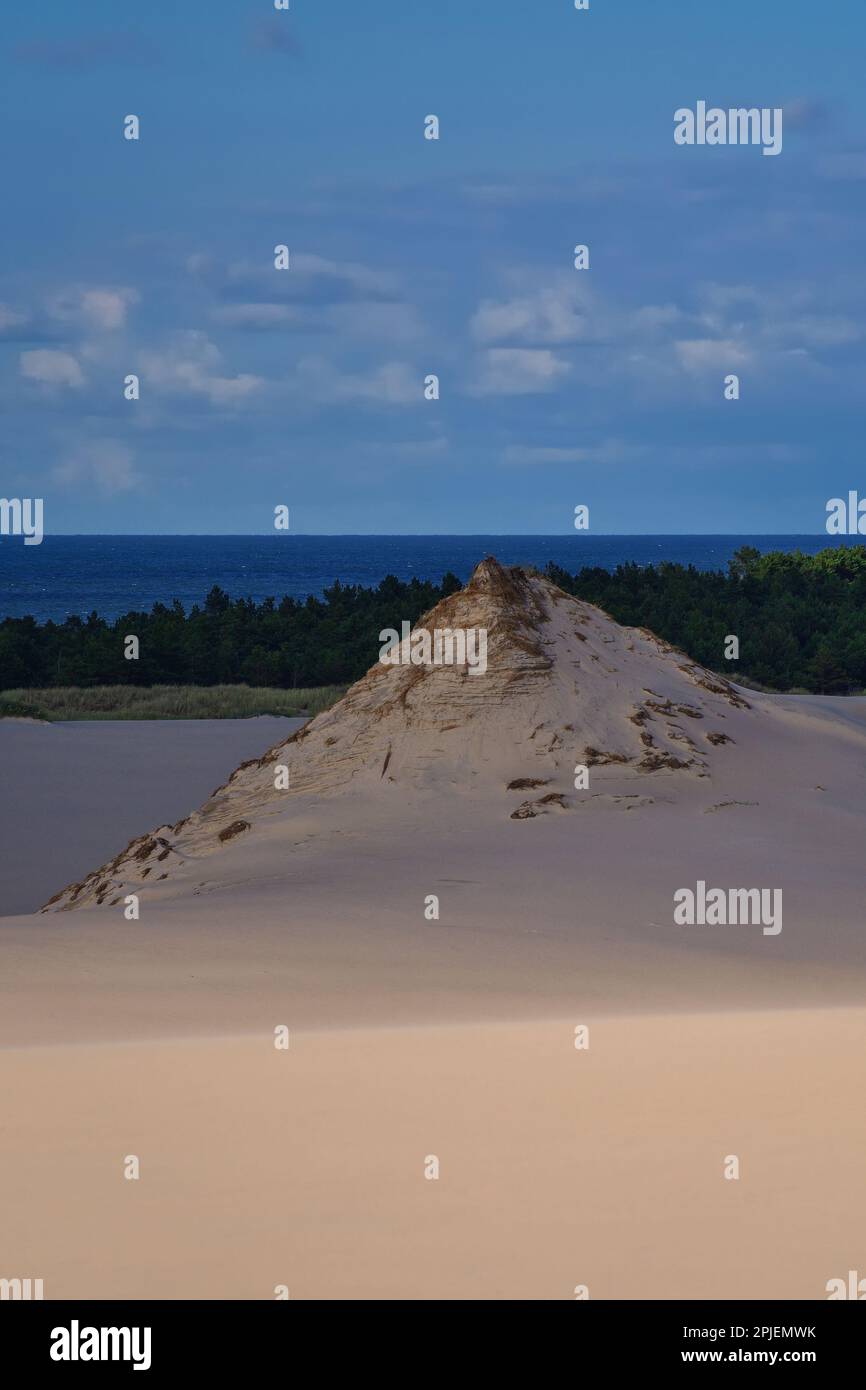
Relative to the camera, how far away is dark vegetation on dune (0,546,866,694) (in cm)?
2561

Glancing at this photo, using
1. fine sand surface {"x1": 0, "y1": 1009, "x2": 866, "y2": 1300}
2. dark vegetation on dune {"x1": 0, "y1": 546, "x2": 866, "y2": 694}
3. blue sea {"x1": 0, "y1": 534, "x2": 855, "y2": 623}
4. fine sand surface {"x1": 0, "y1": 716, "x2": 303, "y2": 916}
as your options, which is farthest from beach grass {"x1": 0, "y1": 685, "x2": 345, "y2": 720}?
blue sea {"x1": 0, "y1": 534, "x2": 855, "y2": 623}

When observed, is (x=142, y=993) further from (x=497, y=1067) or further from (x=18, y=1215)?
(x=18, y=1215)

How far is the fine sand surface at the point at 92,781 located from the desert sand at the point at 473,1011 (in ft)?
12.1

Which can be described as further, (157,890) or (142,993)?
(157,890)

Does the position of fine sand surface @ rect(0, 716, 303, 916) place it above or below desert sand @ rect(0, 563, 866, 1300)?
above

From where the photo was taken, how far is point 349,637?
27.2 metres

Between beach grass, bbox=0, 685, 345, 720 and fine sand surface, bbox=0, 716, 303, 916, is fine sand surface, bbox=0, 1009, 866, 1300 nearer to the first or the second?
fine sand surface, bbox=0, 716, 303, 916

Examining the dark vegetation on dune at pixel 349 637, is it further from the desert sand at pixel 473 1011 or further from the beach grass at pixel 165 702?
the desert sand at pixel 473 1011

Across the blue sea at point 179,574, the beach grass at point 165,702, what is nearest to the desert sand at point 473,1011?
the beach grass at point 165,702

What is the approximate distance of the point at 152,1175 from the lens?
464 centimetres

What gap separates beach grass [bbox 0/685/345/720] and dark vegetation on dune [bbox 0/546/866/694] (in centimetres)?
149

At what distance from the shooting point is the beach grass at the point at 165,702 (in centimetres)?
2169

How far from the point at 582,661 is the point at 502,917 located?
3.24 metres
